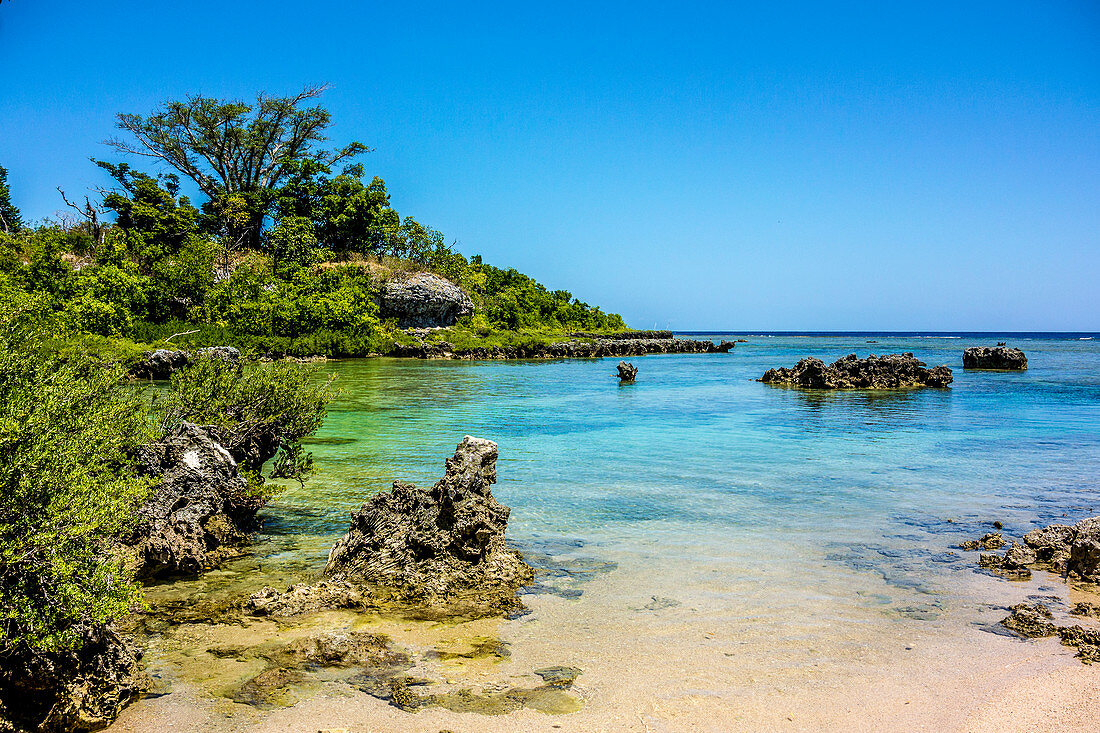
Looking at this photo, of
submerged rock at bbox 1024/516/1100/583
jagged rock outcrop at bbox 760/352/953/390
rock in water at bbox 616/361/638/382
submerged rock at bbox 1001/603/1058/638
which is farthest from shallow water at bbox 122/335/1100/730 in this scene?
rock in water at bbox 616/361/638/382

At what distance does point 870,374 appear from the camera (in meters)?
31.2

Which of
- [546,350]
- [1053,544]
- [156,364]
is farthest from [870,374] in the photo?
[546,350]

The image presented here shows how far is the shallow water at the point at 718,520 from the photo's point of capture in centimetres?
550

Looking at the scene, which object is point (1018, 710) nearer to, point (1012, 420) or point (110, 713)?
point (110, 713)

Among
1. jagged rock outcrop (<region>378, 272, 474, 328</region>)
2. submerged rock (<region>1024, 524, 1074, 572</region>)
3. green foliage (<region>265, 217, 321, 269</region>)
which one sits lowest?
submerged rock (<region>1024, 524, 1074, 572</region>)

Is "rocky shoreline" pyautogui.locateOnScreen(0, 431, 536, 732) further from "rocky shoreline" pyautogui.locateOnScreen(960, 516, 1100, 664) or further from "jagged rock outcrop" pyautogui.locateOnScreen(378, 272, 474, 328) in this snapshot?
"jagged rock outcrop" pyautogui.locateOnScreen(378, 272, 474, 328)

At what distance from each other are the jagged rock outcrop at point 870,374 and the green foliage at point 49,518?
3022 cm

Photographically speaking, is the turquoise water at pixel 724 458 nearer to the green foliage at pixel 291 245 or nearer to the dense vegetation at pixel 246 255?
the dense vegetation at pixel 246 255

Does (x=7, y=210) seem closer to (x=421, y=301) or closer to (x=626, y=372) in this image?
(x=421, y=301)

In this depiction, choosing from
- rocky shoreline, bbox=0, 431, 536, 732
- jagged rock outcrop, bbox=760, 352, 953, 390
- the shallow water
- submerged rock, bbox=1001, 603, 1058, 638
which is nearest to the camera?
rocky shoreline, bbox=0, 431, 536, 732

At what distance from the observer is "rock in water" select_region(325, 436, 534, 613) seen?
21.2ft

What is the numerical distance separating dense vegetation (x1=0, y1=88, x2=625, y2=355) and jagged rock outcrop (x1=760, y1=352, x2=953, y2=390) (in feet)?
92.6

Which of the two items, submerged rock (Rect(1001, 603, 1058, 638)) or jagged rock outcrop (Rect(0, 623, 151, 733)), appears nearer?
jagged rock outcrop (Rect(0, 623, 151, 733))

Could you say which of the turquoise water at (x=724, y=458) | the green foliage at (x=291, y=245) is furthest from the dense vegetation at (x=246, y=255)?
the turquoise water at (x=724, y=458)
